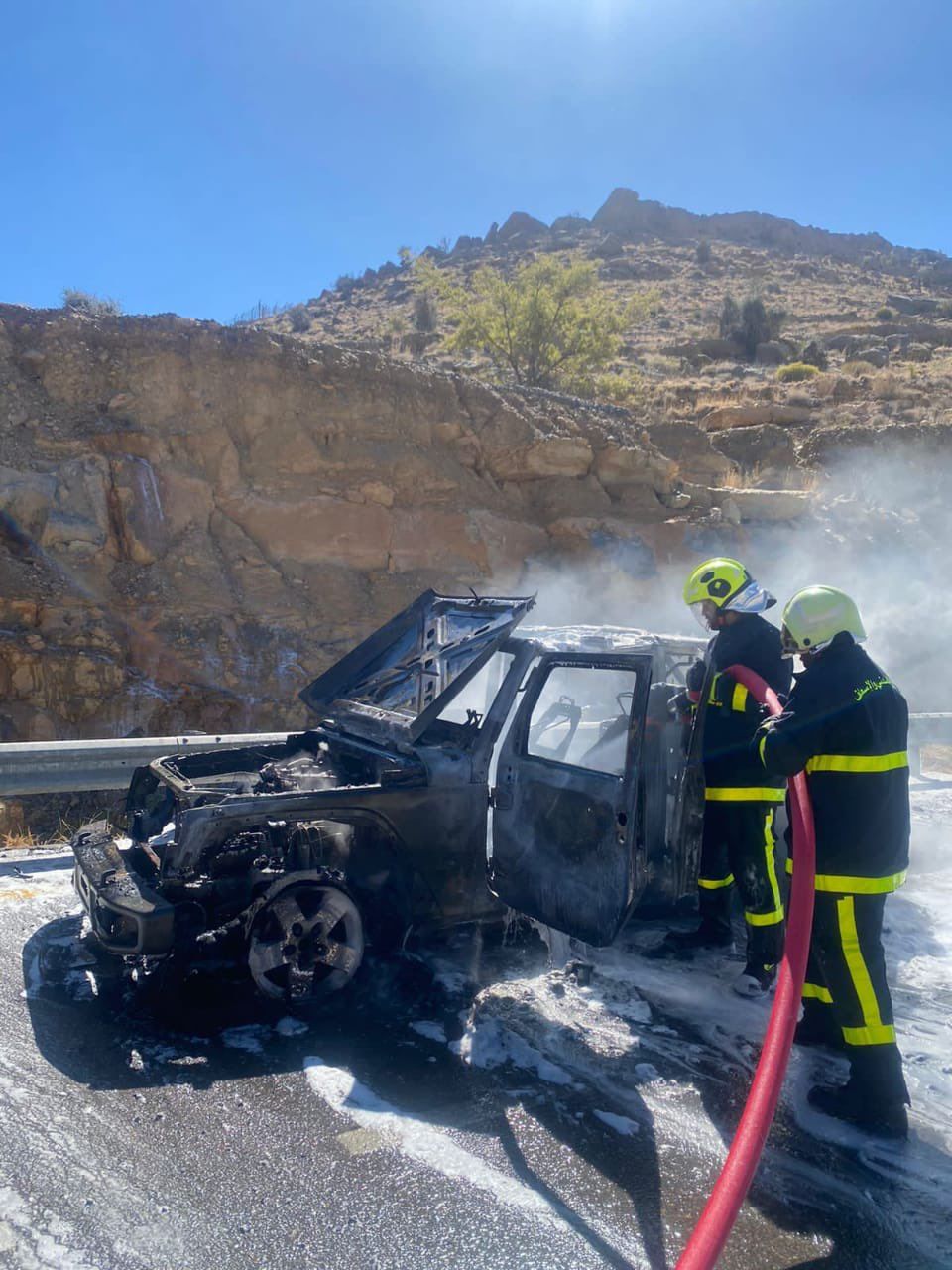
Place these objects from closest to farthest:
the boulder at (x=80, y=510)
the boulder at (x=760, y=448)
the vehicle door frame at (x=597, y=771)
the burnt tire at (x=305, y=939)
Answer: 1. the burnt tire at (x=305, y=939)
2. the vehicle door frame at (x=597, y=771)
3. the boulder at (x=80, y=510)
4. the boulder at (x=760, y=448)

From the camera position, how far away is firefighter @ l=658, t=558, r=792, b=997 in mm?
4645

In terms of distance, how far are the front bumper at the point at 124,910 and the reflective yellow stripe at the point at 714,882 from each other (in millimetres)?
2625

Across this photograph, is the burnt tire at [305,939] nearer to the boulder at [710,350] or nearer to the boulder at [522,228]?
the boulder at [710,350]

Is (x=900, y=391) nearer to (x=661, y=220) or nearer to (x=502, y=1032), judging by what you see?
(x=502, y=1032)

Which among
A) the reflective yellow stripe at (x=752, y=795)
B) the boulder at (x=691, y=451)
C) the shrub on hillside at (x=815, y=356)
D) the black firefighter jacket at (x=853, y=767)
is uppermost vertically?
the shrub on hillside at (x=815, y=356)

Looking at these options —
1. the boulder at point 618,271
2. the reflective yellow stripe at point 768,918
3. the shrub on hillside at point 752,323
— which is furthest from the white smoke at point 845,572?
the boulder at point 618,271

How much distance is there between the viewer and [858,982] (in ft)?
11.5

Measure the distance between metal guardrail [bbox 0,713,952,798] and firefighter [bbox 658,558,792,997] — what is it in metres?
2.61

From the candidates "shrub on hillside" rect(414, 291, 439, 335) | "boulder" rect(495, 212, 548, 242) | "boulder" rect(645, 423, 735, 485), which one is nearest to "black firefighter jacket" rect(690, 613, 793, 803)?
"boulder" rect(645, 423, 735, 485)

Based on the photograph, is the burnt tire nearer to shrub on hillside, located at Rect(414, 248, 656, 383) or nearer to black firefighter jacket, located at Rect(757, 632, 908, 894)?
black firefighter jacket, located at Rect(757, 632, 908, 894)

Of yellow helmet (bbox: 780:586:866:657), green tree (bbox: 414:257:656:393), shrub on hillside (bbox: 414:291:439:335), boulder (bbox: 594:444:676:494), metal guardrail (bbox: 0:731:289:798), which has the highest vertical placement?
shrub on hillside (bbox: 414:291:439:335)

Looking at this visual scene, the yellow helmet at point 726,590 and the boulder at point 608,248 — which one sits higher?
the boulder at point 608,248

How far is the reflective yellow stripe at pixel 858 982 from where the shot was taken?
345 cm

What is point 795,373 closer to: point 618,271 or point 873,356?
point 873,356
